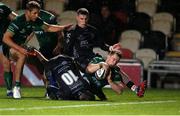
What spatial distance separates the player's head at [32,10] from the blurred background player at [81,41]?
82 cm

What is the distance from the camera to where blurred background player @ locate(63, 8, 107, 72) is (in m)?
13.6

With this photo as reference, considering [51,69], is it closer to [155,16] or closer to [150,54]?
[150,54]

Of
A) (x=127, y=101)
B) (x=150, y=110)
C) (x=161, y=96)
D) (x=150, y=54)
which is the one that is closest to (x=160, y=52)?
(x=150, y=54)

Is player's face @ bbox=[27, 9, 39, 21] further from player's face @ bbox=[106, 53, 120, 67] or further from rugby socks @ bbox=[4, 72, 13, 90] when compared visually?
player's face @ bbox=[106, 53, 120, 67]

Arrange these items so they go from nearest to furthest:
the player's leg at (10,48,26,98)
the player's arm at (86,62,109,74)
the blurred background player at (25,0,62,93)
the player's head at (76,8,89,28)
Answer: the player's arm at (86,62,109,74) → the player's leg at (10,48,26,98) → the player's head at (76,8,89,28) → the blurred background player at (25,0,62,93)

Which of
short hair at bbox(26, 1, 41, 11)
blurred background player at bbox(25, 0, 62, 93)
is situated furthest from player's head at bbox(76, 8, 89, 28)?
short hair at bbox(26, 1, 41, 11)

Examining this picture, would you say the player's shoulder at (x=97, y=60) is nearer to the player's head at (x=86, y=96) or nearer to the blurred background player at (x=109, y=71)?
the blurred background player at (x=109, y=71)

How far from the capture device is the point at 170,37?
65.1 feet

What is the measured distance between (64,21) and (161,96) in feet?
18.4

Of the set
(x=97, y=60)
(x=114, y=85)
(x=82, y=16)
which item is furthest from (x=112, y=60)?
(x=82, y=16)

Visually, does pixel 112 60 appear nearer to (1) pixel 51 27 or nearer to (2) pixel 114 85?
(2) pixel 114 85

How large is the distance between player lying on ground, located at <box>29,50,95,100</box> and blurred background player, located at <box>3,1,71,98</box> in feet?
1.28

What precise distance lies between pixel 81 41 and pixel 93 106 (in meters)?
2.43

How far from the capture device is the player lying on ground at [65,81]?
12789mm
